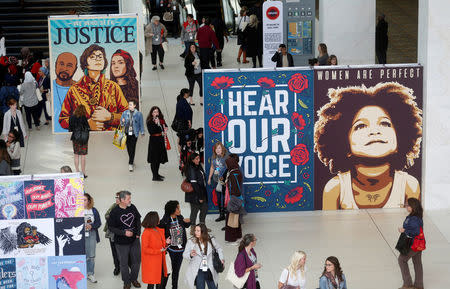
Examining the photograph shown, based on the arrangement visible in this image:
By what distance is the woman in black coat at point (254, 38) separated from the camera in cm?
2667

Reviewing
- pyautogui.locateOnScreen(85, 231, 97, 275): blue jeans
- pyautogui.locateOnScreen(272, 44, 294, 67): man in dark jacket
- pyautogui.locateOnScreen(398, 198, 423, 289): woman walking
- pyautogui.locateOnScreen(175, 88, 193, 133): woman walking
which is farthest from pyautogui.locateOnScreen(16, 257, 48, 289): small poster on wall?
pyautogui.locateOnScreen(272, 44, 294, 67): man in dark jacket

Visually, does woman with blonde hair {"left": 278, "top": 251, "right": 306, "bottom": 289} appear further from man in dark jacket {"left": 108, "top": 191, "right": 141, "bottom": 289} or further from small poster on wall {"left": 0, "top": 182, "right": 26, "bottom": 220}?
small poster on wall {"left": 0, "top": 182, "right": 26, "bottom": 220}

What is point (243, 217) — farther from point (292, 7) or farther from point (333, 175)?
point (292, 7)

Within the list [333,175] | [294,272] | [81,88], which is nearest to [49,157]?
[81,88]

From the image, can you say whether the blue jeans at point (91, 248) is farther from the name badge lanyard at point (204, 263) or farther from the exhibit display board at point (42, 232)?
the name badge lanyard at point (204, 263)

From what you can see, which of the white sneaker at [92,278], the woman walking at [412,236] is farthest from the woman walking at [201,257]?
the woman walking at [412,236]

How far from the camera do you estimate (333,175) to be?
17047 mm

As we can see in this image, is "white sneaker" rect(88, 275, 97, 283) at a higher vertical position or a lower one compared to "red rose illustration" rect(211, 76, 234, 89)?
lower

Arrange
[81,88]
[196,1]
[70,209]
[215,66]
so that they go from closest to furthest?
[70,209], [81,88], [215,66], [196,1]

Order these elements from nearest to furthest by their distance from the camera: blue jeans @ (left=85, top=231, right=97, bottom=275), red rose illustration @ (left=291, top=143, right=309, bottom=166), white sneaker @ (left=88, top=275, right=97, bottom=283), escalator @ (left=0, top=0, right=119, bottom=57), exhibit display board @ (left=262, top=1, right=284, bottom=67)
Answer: blue jeans @ (left=85, top=231, right=97, bottom=275)
white sneaker @ (left=88, top=275, right=97, bottom=283)
red rose illustration @ (left=291, top=143, right=309, bottom=166)
exhibit display board @ (left=262, top=1, right=284, bottom=67)
escalator @ (left=0, top=0, right=119, bottom=57)

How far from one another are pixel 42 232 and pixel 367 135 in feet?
22.2

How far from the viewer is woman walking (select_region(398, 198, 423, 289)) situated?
42.7 ft

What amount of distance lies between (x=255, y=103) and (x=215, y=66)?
11.6m

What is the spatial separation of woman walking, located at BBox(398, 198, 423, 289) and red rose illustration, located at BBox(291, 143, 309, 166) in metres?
3.82
